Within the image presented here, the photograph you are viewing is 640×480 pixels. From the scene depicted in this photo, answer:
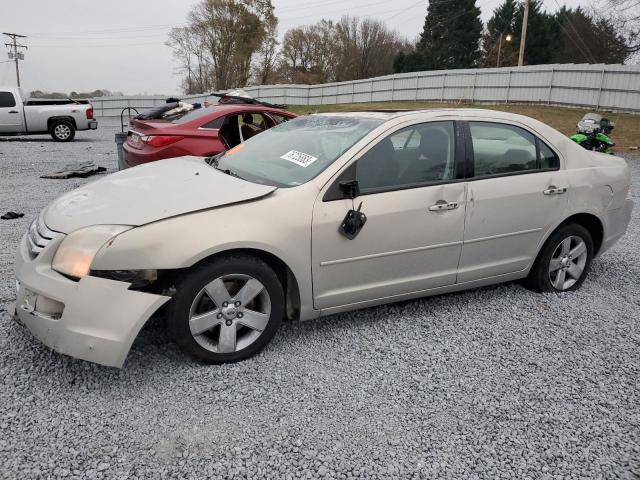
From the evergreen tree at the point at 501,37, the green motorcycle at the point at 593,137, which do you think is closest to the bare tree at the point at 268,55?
the evergreen tree at the point at 501,37

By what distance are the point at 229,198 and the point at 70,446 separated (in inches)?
58.4

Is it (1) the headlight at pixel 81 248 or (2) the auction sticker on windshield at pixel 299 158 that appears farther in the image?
(2) the auction sticker on windshield at pixel 299 158

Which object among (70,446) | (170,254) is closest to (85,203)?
(170,254)

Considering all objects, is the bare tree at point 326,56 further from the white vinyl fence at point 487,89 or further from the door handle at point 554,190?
the door handle at point 554,190

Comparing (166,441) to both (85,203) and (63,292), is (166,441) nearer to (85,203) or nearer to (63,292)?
(63,292)

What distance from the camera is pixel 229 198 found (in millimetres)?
2928

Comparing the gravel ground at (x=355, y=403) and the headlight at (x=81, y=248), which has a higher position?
the headlight at (x=81, y=248)

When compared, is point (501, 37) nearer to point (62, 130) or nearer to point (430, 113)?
point (62, 130)

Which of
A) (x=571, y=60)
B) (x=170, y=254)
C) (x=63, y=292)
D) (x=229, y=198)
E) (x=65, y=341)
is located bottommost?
(x=65, y=341)

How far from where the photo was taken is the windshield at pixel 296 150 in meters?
3.28

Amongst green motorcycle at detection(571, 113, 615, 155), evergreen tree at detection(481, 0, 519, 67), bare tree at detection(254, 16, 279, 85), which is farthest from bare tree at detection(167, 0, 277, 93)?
green motorcycle at detection(571, 113, 615, 155)

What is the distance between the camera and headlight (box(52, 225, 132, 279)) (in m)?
2.60

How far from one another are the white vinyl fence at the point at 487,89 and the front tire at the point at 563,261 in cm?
1874

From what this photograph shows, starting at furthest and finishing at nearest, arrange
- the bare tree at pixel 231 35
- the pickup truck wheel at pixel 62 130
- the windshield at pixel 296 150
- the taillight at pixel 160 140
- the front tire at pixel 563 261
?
the bare tree at pixel 231 35, the pickup truck wheel at pixel 62 130, the taillight at pixel 160 140, the front tire at pixel 563 261, the windshield at pixel 296 150
